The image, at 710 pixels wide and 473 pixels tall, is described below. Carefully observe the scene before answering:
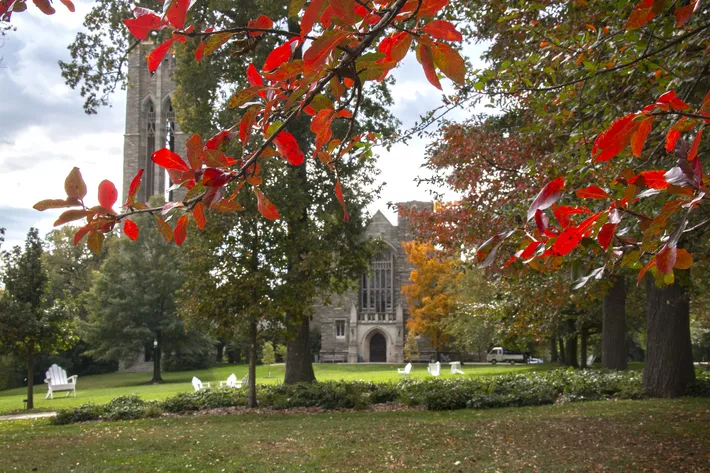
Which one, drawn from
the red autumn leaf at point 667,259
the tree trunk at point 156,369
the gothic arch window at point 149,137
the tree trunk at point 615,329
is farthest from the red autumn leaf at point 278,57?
the gothic arch window at point 149,137

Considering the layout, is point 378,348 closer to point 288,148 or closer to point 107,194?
point 288,148

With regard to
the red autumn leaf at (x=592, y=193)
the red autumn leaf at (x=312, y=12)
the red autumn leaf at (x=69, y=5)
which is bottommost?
the red autumn leaf at (x=592, y=193)

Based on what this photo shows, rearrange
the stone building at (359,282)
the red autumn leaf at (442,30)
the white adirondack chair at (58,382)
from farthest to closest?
1. the stone building at (359,282)
2. the white adirondack chair at (58,382)
3. the red autumn leaf at (442,30)

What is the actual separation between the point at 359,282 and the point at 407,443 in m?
33.3

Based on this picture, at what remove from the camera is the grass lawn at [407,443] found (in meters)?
5.76

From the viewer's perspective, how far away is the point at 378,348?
136 ft

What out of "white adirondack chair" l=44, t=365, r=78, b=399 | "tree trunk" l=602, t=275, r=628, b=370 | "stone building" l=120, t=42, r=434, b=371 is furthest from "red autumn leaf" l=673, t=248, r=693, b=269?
"stone building" l=120, t=42, r=434, b=371

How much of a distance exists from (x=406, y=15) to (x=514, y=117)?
30.9 ft

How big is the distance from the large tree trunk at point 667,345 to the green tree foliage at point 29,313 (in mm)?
14014

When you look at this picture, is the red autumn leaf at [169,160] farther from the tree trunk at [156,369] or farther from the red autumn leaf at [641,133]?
the tree trunk at [156,369]

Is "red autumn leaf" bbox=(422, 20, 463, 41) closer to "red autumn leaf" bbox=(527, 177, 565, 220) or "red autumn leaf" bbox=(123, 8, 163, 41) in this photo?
"red autumn leaf" bbox=(527, 177, 565, 220)

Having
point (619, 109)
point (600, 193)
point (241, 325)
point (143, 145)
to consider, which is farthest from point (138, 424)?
point (143, 145)

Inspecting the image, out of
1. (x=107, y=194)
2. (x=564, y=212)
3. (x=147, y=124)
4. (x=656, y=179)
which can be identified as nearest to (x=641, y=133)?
(x=656, y=179)

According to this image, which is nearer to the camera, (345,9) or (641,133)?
(345,9)
